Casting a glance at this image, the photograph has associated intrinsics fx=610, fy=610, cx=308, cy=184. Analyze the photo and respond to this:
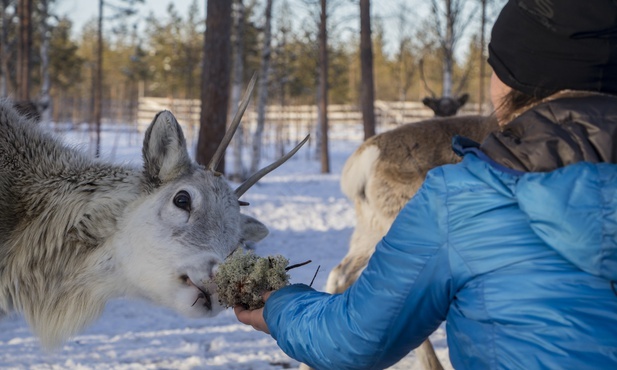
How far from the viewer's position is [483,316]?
1.22m

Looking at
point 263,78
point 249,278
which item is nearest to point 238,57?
point 263,78

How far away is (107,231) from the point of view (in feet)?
8.48

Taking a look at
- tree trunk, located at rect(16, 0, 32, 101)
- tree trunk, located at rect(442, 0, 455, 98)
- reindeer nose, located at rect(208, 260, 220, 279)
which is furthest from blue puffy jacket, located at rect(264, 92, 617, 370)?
tree trunk, located at rect(16, 0, 32, 101)

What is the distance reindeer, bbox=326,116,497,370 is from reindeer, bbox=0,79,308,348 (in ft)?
6.67

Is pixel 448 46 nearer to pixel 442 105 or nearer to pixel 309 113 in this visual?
pixel 442 105

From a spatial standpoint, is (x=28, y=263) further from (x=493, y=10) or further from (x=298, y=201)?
(x=493, y=10)

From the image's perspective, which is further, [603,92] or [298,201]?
[298,201]

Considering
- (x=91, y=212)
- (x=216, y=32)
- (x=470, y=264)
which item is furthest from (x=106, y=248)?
(x=216, y=32)

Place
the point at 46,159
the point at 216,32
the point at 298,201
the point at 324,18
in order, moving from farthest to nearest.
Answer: the point at 324,18, the point at 298,201, the point at 216,32, the point at 46,159

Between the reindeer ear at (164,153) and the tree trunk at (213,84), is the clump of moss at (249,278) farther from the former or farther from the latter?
the tree trunk at (213,84)

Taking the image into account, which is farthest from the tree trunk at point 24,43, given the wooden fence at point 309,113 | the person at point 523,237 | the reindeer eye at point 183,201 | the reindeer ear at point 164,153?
the person at point 523,237

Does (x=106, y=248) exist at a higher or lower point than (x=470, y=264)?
lower

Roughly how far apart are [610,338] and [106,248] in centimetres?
201

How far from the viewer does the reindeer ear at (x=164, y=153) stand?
2.62m
